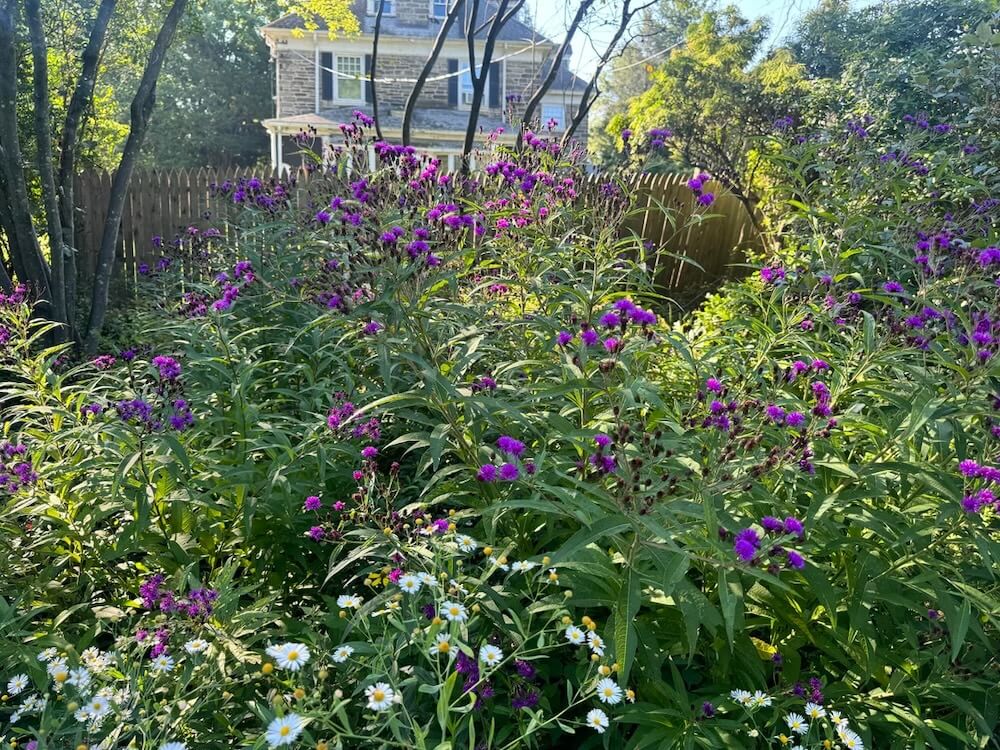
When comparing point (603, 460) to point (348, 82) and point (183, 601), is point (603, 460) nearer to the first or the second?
point (183, 601)

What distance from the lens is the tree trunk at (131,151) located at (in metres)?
5.68

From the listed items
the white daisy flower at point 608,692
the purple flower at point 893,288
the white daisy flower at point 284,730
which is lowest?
the white daisy flower at point 608,692

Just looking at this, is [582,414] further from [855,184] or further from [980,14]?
[980,14]

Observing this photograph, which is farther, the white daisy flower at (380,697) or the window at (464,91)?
the window at (464,91)

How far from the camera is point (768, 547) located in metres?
1.56

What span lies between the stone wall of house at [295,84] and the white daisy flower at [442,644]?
24100 mm

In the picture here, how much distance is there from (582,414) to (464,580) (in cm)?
73

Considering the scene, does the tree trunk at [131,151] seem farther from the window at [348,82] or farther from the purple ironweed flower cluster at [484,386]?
the window at [348,82]

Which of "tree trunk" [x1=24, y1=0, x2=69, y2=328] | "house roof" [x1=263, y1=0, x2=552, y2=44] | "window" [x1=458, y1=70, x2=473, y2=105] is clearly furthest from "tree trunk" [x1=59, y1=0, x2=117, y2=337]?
"window" [x1=458, y1=70, x2=473, y2=105]

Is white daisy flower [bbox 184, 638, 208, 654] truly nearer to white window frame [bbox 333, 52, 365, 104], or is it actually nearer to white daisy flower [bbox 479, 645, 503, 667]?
white daisy flower [bbox 479, 645, 503, 667]

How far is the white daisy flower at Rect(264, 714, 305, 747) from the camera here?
4.03 ft

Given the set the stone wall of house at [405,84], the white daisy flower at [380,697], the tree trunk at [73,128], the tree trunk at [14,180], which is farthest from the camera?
the stone wall of house at [405,84]

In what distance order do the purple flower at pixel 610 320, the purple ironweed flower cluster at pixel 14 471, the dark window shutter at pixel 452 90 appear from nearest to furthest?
the purple flower at pixel 610 320 < the purple ironweed flower cluster at pixel 14 471 < the dark window shutter at pixel 452 90

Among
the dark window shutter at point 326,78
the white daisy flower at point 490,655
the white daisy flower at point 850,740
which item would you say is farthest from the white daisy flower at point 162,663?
the dark window shutter at point 326,78
